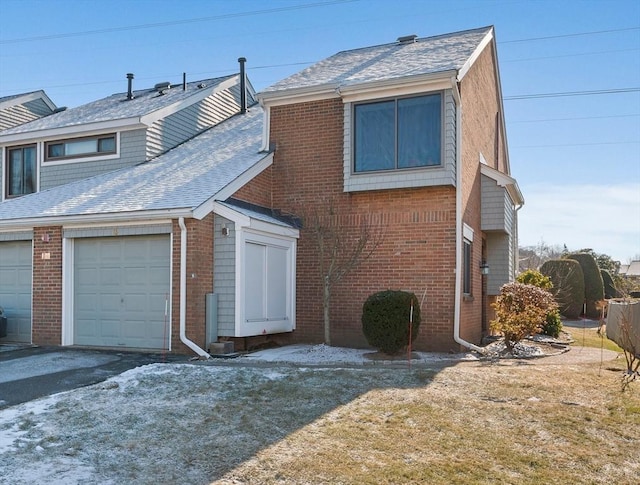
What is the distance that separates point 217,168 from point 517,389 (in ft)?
27.1

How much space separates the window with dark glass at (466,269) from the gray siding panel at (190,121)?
28.4 ft

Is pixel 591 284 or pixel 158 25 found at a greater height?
pixel 158 25

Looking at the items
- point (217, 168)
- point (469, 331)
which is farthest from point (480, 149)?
point (217, 168)

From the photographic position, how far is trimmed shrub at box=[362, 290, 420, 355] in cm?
1070

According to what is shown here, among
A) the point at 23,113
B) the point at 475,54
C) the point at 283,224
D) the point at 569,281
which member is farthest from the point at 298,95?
the point at 569,281

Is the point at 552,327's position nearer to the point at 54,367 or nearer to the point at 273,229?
the point at 273,229

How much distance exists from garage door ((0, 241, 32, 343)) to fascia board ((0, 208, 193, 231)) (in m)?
0.56

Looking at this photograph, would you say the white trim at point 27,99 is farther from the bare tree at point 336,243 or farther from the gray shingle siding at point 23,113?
the bare tree at point 336,243

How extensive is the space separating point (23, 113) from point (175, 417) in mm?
18031

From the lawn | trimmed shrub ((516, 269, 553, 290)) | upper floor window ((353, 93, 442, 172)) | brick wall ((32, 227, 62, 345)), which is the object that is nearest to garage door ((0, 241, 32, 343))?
brick wall ((32, 227, 62, 345))

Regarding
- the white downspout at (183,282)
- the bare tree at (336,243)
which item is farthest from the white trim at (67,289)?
the bare tree at (336,243)

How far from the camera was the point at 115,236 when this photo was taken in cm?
1230

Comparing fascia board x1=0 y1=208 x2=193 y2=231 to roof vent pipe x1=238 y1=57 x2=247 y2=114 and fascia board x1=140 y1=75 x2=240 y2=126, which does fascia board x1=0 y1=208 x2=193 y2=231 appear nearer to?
fascia board x1=140 y1=75 x2=240 y2=126

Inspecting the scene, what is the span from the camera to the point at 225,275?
456 inches
